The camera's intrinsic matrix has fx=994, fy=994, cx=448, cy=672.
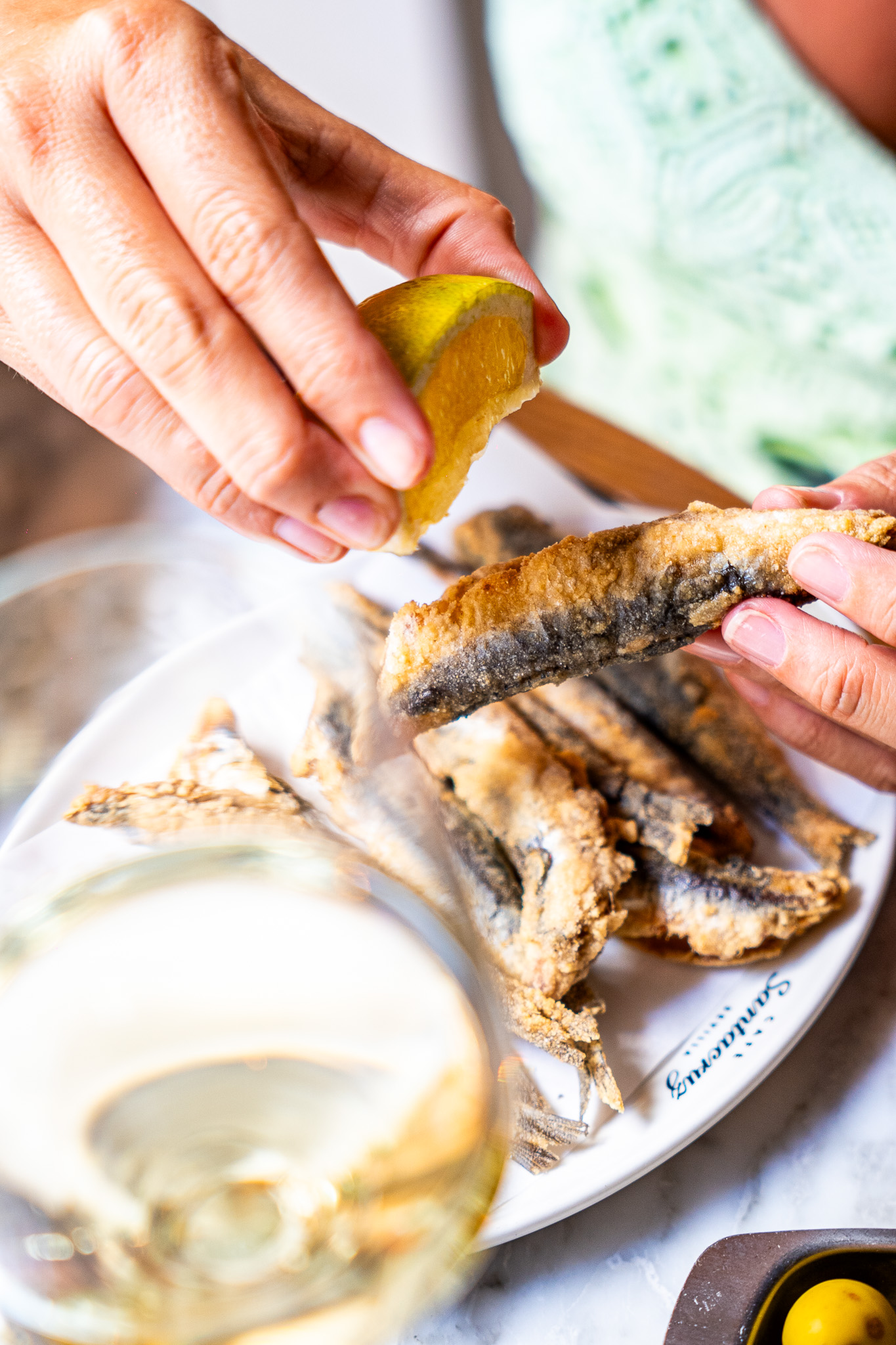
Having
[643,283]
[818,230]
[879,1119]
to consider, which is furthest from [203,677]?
[643,283]

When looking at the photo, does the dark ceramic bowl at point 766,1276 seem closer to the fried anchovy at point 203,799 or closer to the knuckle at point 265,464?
the fried anchovy at point 203,799

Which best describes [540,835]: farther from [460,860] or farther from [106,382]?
[106,382]

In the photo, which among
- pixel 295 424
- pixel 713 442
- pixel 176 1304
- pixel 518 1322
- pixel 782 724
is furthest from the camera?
pixel 713 442

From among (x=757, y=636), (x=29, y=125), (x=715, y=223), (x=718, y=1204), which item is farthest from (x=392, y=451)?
(x=715, y=223)

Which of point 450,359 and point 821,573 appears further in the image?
point 821,573

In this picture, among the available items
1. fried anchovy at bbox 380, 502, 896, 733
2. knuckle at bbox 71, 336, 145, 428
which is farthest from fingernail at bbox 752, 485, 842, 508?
knuckle at bbox 71, 336, 145, 428

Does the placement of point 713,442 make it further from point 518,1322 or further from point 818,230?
point 518,1322
